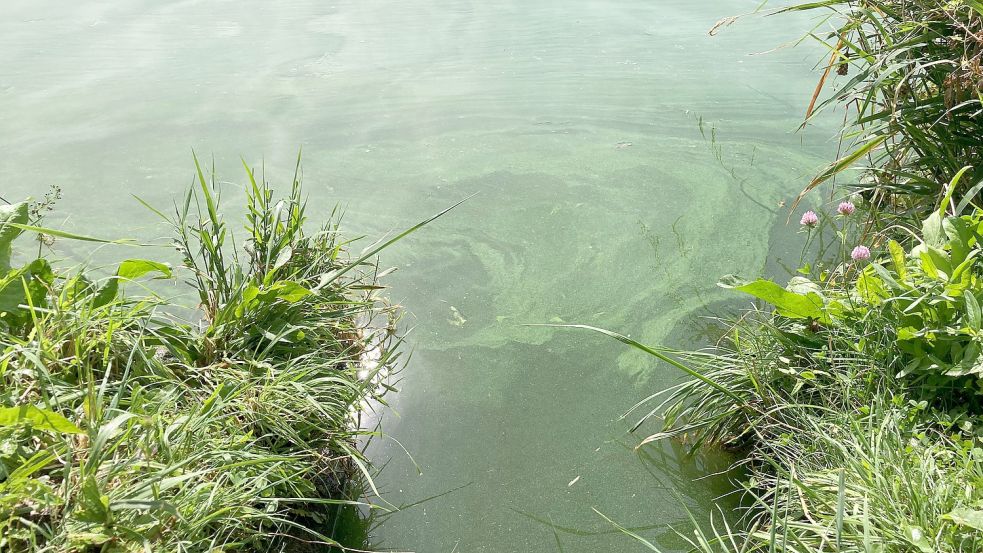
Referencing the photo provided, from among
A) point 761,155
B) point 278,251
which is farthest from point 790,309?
point 761,155

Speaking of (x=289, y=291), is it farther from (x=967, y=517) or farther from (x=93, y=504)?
(x=967, y=517)

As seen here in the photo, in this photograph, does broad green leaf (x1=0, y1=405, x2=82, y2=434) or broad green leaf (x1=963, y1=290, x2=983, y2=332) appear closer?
broad green leaf (x1=0, y1=405, x2=82, y2=434)

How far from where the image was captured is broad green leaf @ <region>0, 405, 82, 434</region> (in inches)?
40.1

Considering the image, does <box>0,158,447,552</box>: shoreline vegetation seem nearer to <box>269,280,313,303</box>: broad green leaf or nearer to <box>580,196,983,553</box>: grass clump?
<box>269,280,313,303</box>: broad green leaf

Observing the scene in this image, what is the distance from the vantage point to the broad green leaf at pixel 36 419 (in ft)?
3.34

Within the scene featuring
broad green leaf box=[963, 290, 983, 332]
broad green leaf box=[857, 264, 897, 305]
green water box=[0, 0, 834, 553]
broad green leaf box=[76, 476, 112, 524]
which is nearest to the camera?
broad green leaf box=[76, 476, 112, 524]

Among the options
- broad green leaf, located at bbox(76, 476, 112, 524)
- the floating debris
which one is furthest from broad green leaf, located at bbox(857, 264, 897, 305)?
broad green leaf, located at bbox(76, 476, 112, 524)

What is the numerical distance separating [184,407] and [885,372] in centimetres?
115

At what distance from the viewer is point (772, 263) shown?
2.12 m

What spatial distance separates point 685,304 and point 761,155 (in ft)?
2.98

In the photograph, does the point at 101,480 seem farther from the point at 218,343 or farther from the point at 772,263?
the point at 772,263

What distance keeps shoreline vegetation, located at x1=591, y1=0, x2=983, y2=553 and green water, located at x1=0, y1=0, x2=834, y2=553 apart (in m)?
0.16

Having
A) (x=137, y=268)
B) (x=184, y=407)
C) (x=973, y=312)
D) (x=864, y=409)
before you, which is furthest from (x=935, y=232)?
(x=137, y=268)

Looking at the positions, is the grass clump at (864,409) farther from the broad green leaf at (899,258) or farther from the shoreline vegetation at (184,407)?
the shoreline vegetation at (184,407)
